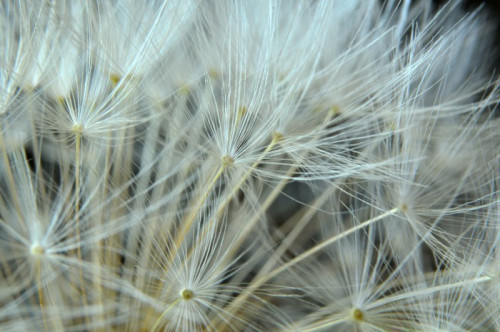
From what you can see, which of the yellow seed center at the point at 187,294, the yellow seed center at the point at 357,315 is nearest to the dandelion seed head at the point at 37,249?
the yellow seed center at the point at 187,294

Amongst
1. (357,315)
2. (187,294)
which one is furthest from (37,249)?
(357,315)

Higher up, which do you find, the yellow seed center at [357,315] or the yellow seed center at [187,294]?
the yellow seed center at [187,294]

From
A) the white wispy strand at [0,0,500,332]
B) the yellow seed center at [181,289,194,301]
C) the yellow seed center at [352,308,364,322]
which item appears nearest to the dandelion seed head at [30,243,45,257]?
the white wispy strand at [0,0,500,332]

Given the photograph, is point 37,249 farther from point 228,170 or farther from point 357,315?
point 357,315

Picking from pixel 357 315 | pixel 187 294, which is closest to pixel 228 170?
pixel 187 294

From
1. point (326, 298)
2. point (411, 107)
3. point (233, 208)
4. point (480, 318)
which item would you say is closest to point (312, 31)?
point (411, 107)

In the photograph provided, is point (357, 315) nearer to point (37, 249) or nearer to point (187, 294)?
point (187, 294)

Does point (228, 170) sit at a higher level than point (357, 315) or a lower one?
higher

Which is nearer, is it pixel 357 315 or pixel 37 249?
pixel 37 249

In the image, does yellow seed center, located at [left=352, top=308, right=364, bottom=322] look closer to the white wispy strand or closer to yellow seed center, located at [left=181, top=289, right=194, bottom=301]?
the white wispy strand

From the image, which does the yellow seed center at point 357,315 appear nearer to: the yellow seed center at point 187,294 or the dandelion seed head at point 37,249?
the yellow seed center at point 187,294

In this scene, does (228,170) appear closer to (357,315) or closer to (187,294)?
(187,294)
